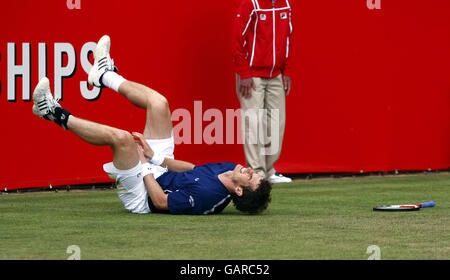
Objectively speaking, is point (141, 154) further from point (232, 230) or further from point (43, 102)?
point (232, 230)

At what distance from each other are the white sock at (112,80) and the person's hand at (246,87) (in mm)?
2378

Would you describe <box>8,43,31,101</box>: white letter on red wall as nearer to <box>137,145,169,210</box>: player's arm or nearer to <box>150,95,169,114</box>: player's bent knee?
<box>150,95,169,114</box>: player's bent knee

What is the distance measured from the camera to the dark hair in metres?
7.55

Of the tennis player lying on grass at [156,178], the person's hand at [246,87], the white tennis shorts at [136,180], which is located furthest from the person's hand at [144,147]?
the person's hand at [246,87]

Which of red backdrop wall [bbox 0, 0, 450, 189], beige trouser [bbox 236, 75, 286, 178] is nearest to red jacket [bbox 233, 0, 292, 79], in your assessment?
beige trouser [bbox 236, 75, 286, 178]

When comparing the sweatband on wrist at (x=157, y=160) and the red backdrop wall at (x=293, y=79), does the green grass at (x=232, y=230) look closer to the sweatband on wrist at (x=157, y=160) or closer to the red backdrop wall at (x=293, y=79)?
the sweatband on wrist at (x=157, y=160)

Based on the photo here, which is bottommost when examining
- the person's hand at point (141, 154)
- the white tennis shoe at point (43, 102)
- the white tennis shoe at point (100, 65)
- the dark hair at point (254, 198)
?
the dark hair at point (254, 198)

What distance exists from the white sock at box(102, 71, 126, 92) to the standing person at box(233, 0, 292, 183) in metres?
2.33

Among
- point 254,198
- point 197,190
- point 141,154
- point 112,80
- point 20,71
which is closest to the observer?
point 197,190

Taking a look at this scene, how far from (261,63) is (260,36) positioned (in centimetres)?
30

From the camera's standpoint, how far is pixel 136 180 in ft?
24.8

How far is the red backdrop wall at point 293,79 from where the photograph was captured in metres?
9.93

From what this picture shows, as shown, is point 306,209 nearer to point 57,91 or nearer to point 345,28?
point 57,91

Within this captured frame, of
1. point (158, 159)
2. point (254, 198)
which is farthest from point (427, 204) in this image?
point (158, 159)
